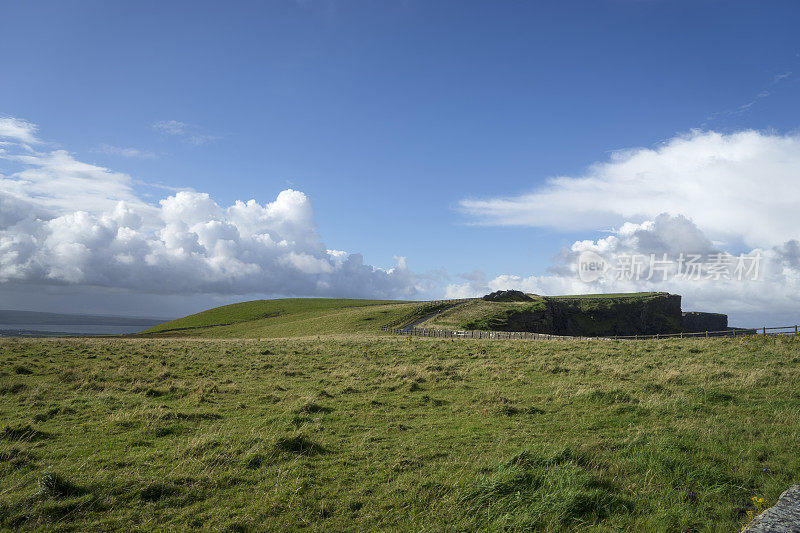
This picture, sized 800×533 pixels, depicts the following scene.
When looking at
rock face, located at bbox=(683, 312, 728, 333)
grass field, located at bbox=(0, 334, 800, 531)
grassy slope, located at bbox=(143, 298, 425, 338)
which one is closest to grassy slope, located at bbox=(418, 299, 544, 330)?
grassy slope, located at bbox=(143, 298, 425, 338)

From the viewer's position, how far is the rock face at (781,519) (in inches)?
206

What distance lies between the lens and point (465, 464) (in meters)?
8.78

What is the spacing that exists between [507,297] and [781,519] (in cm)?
10429

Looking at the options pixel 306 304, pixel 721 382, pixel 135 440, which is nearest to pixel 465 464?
pixel 135 440

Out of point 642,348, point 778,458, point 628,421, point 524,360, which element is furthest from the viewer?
point 642,348

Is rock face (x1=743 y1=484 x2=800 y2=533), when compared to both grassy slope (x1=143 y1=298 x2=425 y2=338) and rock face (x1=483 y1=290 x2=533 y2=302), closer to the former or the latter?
grassy slope (x1=143 y1=298 x2=425 y2=338)

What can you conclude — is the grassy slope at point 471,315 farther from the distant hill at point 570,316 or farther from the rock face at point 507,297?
the rock face at point 507,297

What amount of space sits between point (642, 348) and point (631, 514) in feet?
86.6

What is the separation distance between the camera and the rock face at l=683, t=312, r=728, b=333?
161875mm

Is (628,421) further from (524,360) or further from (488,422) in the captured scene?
(524,360)

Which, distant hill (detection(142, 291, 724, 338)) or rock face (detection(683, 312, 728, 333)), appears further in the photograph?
rock face (detection(683, 312, 728, 333))

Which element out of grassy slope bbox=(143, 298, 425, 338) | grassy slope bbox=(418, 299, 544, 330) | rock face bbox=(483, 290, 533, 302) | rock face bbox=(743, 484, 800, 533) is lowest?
grassy slope bbox=(143, 298, 425, 338)

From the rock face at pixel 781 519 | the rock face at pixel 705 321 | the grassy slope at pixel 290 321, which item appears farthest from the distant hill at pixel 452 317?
the rock face at pixel 781 519

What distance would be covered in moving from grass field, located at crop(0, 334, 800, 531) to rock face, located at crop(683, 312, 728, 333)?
6899 inches
